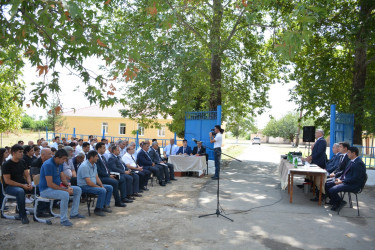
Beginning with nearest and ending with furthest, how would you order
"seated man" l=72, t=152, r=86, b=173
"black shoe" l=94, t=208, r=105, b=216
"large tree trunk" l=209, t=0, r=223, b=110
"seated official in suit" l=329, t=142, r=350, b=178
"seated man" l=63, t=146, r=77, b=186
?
"black shoe" l=94, t=208, r=105, b=216 → "seated man" l=63, t=146, r=77, b=186 → "seated man" l=72, t=152, r=86, b=173 → "seated official in suit" l=329, t=142, r=350, b=178 → "large tree trunk" l=209, t=0, r=223, b=110

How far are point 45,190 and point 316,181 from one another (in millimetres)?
6654

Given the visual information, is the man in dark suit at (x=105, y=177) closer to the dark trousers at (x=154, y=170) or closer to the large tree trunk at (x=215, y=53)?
the dark trousers at (x=154, y=170)

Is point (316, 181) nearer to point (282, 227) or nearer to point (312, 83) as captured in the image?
point (282, 227)

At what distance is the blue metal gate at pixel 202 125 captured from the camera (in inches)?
557

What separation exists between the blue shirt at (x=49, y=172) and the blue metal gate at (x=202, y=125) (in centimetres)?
824

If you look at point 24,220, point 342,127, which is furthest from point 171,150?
point 24,220

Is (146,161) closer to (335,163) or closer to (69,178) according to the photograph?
(69,178)

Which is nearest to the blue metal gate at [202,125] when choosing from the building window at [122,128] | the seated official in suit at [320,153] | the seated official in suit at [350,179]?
the seated official in suit at [320,153]

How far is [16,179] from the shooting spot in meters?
6.29

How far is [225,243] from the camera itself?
5.24 meters

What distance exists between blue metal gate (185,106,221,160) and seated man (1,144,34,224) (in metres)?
8.52

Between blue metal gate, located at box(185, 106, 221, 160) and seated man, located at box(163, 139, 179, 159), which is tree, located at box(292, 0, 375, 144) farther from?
seated man, located at box(163, 139, 179, 159)

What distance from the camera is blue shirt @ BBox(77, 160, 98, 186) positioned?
679 cm

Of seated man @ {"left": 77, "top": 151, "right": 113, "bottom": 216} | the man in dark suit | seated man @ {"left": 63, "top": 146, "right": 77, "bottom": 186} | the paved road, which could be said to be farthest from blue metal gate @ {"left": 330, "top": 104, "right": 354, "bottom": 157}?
seated man @ {"left": 63, "top": 146, "right": 77, "bottom": 186}
